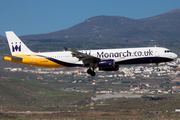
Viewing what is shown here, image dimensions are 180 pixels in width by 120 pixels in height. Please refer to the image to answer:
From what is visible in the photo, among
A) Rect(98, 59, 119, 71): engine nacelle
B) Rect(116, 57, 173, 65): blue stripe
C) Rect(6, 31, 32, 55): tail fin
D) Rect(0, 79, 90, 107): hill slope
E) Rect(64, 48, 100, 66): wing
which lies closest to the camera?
Rect(64, 48, 100, 66): wing

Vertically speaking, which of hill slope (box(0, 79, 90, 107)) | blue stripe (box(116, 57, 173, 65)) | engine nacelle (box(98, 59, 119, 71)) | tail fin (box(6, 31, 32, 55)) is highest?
tail fin (box(6, 31, 32, 55))

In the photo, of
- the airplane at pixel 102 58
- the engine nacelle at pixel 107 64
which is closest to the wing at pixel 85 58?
the airplane at pixel 102 58

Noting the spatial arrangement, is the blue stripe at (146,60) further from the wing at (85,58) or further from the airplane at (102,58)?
the wing at (85,58)

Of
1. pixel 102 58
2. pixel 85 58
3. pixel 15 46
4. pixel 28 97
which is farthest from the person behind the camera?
pixel 28 97

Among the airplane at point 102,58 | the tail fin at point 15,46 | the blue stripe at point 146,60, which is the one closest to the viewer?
the airplane at point 102,58

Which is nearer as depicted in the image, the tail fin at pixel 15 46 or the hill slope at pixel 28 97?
the tail fin at pixel 15 46

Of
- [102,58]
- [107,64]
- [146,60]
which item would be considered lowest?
[107,64]

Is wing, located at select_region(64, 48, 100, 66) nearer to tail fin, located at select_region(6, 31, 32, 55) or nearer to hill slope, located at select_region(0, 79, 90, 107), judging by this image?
tail fin, located at select_region(6, 31, 32, 55)

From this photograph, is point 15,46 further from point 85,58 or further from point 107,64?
point 107,64

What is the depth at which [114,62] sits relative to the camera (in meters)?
64.0

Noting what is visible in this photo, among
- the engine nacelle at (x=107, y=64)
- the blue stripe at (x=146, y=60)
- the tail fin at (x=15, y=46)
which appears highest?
the tail fin at (x=15, y=46)

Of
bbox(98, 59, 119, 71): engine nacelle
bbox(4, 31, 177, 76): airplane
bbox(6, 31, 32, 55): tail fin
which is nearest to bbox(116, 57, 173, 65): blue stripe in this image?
bbox(4, 31, 177, 76): airplane

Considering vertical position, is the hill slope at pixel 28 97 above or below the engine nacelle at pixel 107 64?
below

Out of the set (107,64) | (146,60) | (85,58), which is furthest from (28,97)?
(146,60)
